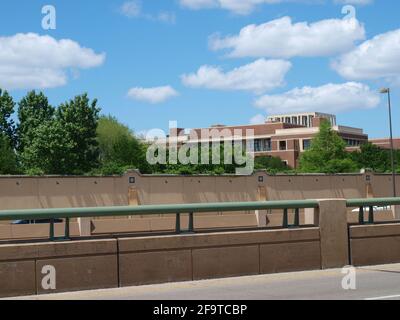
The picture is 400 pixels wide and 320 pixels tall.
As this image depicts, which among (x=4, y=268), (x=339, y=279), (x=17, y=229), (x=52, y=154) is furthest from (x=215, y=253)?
(x=52, y=154)

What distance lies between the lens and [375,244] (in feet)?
42.7

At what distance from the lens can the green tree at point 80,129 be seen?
84.8 m

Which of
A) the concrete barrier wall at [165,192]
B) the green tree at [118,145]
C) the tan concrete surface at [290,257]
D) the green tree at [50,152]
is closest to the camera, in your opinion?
the tan concrete surface at [290,257]

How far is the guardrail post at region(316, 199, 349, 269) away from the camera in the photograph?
40.6 ft

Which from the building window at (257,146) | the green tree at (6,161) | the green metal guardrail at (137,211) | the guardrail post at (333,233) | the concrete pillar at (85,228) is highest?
the building window at (257,146)

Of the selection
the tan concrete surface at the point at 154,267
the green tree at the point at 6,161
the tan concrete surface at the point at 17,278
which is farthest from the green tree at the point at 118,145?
the tan concrete surface at the point at 17,278

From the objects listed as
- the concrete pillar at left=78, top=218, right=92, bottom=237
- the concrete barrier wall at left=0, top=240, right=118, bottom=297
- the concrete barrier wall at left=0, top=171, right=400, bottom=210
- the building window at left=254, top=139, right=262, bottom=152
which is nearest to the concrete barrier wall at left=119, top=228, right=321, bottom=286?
the concrete barrier wall at left=0, top=240, right=118, bottom=297

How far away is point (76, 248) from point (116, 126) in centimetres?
9097

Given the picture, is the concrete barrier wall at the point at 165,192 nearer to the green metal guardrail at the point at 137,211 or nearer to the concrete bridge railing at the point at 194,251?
the concrete bridge railing at the point at 194,251

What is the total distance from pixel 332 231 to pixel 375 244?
1161 millimetres

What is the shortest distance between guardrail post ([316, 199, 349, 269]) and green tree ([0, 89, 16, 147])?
89.1 m

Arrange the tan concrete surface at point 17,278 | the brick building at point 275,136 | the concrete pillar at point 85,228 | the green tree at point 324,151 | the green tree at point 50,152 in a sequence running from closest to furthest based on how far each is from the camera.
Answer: the tan concrete surface at point 17,278
the concrete pillar at point 85,228
the green tree at point 50,152
the green tree at point 324,151
the brick building at point 275,136

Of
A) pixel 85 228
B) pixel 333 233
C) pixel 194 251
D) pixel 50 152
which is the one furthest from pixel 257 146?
pixel 194 251
